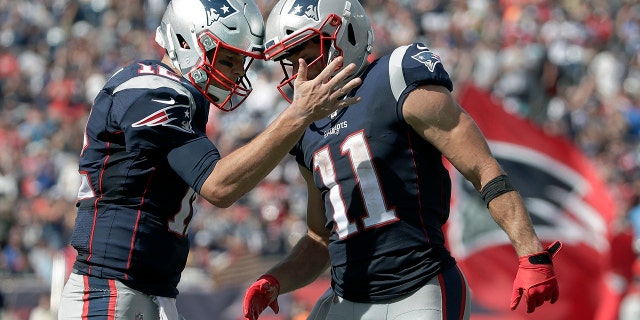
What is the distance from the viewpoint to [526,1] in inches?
647

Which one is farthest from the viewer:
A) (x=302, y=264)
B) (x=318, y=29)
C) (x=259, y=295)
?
(x=302, y=264)

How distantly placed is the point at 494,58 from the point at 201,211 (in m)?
4.45

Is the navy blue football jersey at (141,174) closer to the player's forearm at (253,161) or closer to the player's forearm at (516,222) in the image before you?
the player's forearm at (253,161)

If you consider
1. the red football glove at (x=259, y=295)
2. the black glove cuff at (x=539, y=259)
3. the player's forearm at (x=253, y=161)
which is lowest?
the red football glove at (x=259, y=295)

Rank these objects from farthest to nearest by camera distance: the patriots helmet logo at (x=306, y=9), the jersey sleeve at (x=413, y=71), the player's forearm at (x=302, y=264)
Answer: the player's forearm at (x=302, y=264)
the patriots helmet logo at (x=306, y=9)
the jersey sleeve at (x=413, y=71)

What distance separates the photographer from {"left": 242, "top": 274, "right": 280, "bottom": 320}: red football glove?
14.9 ft

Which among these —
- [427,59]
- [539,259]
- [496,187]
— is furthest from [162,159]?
[539,259]

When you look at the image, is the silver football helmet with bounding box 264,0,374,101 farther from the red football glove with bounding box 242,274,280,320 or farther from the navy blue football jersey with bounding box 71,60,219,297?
the red football glove with bounding box 242,274,280,320

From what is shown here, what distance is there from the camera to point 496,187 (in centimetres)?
398

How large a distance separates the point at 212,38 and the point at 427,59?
855 millimetres

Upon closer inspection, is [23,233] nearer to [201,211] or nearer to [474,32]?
[201,211]

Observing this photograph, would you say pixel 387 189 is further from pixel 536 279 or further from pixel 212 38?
pixel 212 38

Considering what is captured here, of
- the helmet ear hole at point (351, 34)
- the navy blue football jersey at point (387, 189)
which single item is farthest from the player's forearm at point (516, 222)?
the helmet ear hole at point (351, 34)

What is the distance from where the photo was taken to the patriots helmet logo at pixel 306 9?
426 centimetres
